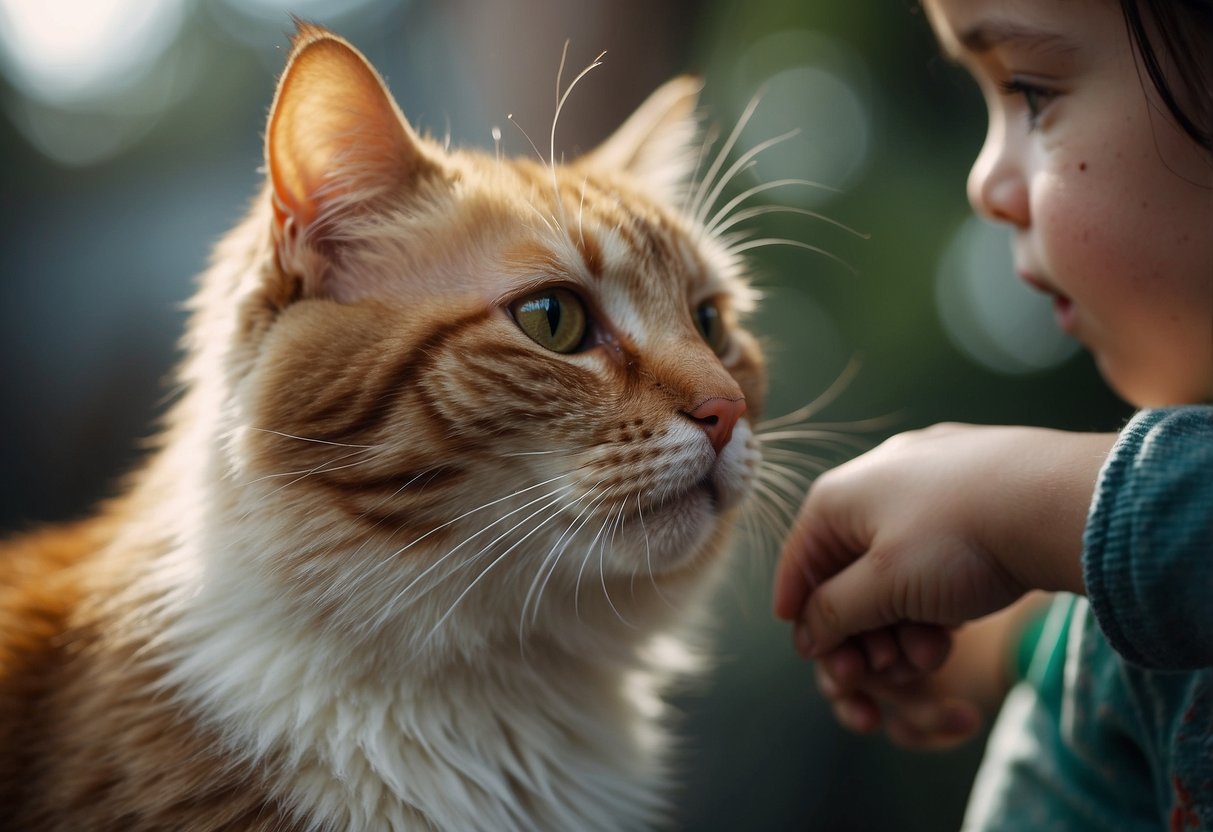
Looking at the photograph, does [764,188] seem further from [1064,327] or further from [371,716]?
[371,716]

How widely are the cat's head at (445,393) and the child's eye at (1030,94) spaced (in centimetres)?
44

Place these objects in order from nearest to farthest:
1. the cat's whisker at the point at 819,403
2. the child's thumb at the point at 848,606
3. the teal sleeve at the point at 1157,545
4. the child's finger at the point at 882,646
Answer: the teal sleeve at the point at 1157,545 → the child's thumb at the point at 848,606 → the child's finger at the point at 882,646 → the cat's whisker at the point at 819,403

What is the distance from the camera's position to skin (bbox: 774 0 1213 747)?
0.82 metres

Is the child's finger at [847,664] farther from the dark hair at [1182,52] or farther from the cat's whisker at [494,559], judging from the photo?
the dark hair at [1182,52]

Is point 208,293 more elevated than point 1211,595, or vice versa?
point 208,293

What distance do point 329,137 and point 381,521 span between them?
1.30 ft

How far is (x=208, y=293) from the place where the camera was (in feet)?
3.43

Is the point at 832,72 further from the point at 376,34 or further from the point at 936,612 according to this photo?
the point at 936,612

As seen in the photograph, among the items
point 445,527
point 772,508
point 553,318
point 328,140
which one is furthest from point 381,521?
point 772,508

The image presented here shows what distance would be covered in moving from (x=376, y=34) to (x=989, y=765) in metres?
1.30

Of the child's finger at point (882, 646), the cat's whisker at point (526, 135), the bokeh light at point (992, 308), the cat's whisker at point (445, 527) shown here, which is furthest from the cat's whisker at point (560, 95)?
the bokeh light at point (992, 308)

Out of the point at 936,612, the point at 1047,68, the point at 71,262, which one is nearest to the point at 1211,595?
the point at 936,612

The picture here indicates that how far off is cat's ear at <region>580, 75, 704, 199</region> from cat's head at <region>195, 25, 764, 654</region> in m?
0.33

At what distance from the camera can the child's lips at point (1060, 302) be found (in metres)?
1.02
